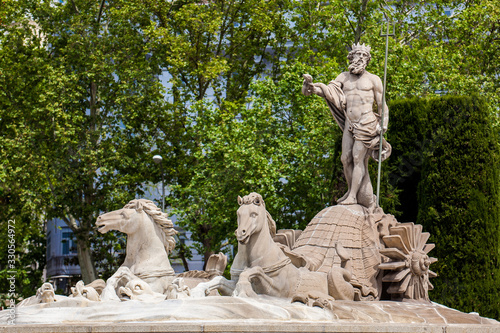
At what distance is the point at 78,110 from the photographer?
995 inches

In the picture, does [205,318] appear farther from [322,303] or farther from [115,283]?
[115,283]

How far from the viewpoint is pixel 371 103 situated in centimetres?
1291

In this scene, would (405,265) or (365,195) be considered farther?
(365,195)

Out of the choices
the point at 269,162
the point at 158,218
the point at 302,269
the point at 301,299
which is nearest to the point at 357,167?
the point at 302,269

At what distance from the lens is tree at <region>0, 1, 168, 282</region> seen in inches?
965

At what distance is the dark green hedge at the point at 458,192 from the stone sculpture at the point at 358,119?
4315 millimetres

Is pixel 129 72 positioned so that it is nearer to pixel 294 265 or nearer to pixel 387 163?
pixel 387 163

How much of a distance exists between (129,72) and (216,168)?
15.6 feet

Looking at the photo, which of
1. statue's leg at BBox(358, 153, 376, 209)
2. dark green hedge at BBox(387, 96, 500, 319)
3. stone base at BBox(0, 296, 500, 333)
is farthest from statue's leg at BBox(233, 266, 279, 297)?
dark green hedge at BBox(387, 96, 500, 319)

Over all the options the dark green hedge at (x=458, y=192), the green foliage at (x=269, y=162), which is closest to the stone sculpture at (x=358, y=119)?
the dark green hedge at (x=458, y=192)

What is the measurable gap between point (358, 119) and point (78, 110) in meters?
14.3

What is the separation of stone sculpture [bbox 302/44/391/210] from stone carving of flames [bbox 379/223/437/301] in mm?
1084

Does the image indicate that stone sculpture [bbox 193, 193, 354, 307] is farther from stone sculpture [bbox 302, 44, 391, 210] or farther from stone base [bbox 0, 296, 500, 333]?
stone sculpture [bbox 302, 44, 391, 210]

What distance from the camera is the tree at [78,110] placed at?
24.5 metres
